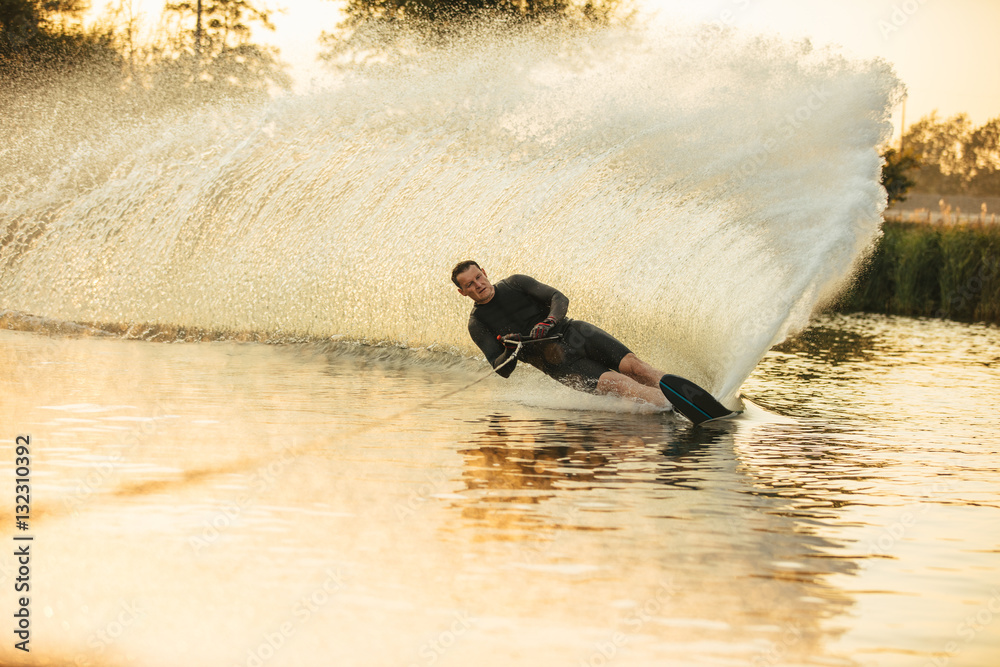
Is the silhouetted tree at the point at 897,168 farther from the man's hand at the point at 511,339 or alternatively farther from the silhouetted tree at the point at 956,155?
the silhouetted tree at the point at 956,155

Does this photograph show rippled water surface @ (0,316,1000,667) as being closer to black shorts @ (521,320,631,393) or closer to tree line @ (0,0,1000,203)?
black shorts @ (521,320,631,393)

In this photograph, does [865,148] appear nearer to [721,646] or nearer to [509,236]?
[509,236]

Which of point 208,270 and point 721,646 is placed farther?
point 208,270

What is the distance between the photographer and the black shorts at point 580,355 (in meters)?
7.29

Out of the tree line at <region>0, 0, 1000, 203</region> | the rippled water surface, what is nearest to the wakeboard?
the rippled water surface

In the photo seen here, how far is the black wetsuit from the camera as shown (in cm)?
729

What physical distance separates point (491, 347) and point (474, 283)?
455mm

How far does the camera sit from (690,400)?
6.62m

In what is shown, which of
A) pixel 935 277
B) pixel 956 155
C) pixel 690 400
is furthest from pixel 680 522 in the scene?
pixel 956 155

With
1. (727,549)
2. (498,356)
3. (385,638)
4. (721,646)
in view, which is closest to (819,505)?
(727,549)

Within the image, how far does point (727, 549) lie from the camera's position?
4.00 m

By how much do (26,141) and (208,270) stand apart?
19.2 ft

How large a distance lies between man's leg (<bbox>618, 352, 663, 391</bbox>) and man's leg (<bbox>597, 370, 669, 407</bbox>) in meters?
0.03

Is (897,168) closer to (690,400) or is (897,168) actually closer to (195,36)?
(195,36)
